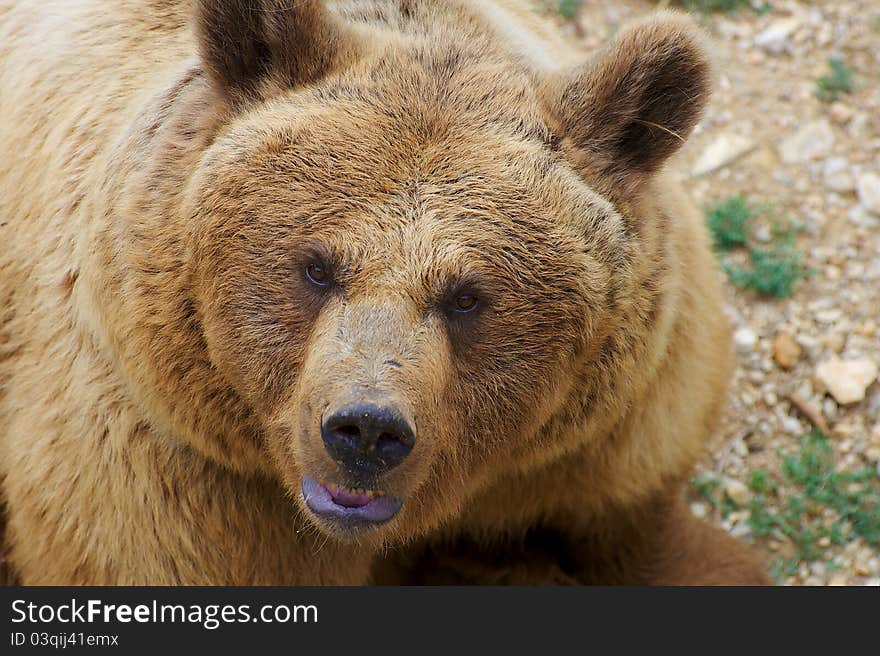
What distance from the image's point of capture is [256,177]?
352 centimetres

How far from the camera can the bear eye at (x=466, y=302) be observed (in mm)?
3455

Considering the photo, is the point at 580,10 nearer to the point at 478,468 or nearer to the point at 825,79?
the point at 825,79

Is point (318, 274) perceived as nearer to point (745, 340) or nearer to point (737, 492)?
point (737, 492)

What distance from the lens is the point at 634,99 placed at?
3664mm

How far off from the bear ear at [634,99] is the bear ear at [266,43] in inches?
28.1

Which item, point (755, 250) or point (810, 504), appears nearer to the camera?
point (810, 504)

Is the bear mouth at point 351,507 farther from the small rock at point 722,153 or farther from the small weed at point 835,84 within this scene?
the small weed at point 835,84

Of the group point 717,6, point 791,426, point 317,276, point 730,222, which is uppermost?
point 317,276

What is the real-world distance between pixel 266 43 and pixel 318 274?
775mm

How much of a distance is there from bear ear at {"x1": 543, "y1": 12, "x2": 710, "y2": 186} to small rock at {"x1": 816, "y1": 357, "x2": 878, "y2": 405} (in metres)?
2.68

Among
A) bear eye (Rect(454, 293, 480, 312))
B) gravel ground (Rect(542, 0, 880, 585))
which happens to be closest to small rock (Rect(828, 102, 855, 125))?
gravel ground (Rect(542, 0, 880, 585))

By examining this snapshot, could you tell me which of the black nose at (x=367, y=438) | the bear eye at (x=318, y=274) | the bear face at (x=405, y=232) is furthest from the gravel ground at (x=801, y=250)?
the bear eye at (x=318, y=274)

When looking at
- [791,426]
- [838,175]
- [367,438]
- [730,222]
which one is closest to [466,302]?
[367,438]

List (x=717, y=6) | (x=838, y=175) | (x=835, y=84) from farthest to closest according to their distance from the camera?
(x=717, y=6) → (x=835, y=84) → (x=838, y=175)
